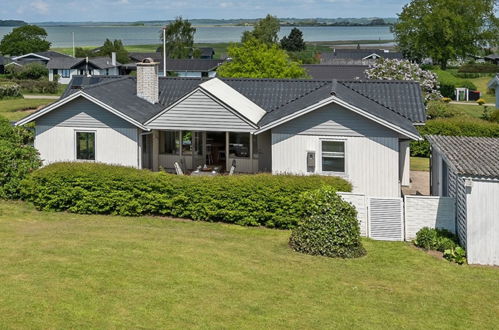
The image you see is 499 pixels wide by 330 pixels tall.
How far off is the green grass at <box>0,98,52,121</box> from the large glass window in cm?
3351

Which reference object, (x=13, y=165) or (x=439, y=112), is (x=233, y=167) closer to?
(x=13, y=165)

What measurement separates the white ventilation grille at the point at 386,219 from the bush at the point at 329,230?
6.22 ft

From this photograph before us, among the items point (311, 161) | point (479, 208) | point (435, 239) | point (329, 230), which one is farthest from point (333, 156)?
point (479, 208)

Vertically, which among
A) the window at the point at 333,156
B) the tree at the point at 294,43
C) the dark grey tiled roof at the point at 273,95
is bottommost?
the window at the point at 333,156

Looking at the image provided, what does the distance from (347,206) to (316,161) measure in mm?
5777

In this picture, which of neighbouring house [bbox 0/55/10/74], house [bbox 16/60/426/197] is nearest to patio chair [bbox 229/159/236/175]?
house [bbox 16/60/426/197]

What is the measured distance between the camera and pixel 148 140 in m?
27.0

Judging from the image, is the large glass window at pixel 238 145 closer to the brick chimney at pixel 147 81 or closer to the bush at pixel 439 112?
the brick chimney at pixel 147 81

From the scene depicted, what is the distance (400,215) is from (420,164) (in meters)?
14.5

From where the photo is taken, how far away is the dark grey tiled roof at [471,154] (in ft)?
57.8

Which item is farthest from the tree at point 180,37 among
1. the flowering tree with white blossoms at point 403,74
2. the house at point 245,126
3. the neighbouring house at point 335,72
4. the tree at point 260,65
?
the house at point 245,126

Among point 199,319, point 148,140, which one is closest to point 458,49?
point 148,140

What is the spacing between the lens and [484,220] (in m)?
17.3

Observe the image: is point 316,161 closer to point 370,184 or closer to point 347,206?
point 370,184
